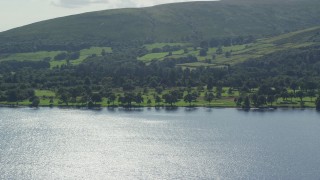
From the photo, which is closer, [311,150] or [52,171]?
[52,171]

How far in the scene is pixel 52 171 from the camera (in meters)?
154

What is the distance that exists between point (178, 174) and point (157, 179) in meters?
7.60

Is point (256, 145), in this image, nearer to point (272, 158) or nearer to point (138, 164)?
point (272, 158)

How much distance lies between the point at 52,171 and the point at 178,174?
119 feet

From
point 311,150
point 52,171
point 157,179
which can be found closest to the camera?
point 157,179

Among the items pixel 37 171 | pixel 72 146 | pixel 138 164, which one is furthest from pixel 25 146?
pixel 138 164

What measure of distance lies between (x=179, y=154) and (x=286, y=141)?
146 feet

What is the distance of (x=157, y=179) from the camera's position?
144500 mm

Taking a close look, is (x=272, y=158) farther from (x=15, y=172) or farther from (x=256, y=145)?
(x=15, y=172)

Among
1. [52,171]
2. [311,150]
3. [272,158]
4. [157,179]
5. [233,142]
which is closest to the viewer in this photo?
[157,179]

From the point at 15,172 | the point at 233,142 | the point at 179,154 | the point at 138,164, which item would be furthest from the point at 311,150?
the point at 15,172

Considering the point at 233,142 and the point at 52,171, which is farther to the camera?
the point at 233,142

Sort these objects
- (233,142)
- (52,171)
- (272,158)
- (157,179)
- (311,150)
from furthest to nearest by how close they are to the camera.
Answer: (233,142)
(311,150)
(272,158)
(52,171)
(157,179)

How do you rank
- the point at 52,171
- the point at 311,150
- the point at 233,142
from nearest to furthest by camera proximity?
1. the point at 52,171
2. the point at 311,150
3. the point at 233,142
